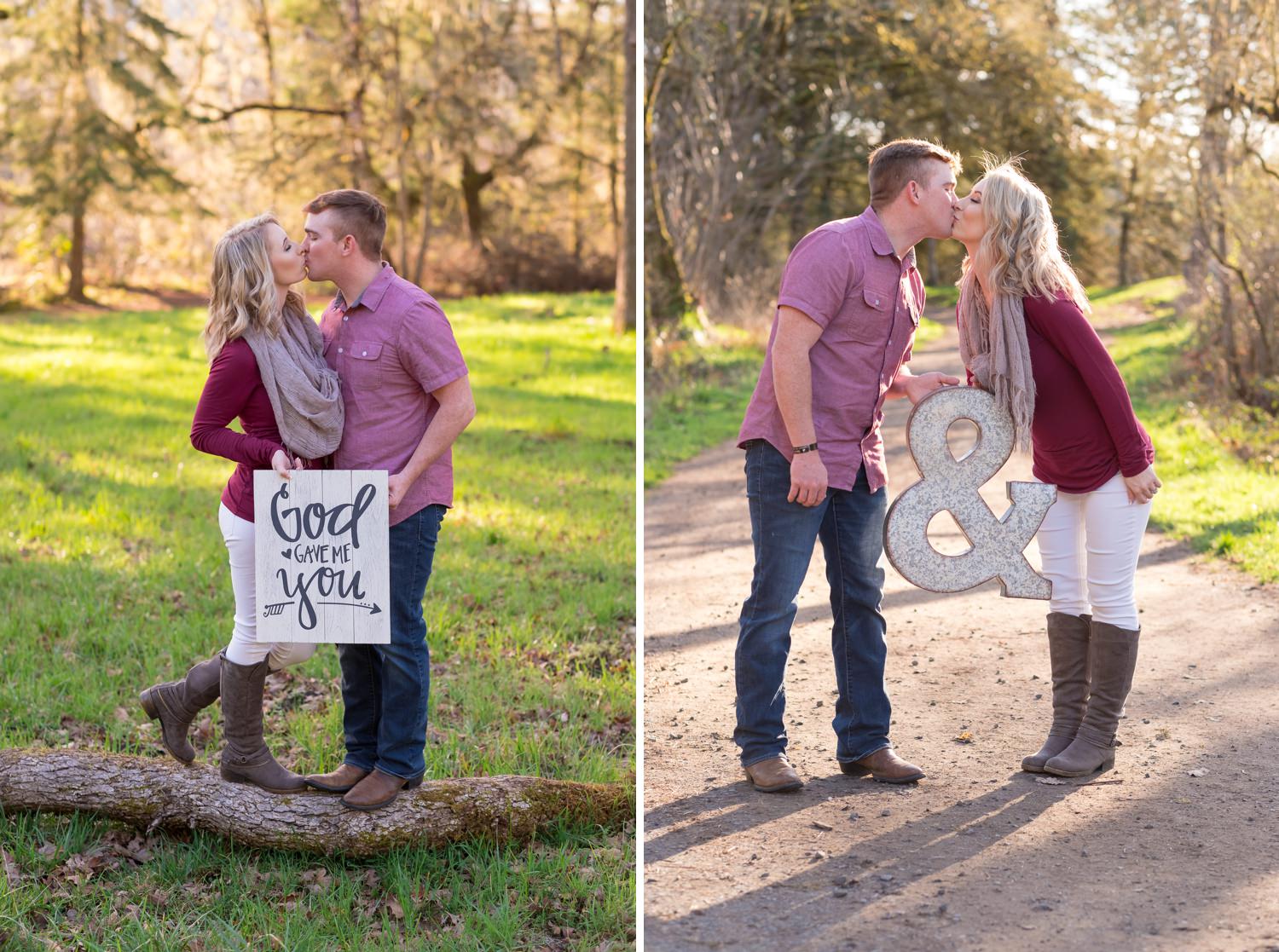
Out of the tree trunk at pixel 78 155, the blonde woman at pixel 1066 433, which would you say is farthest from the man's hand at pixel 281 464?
the tree trunk at pixel 78 155

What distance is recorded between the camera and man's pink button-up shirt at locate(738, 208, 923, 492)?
4066 mm

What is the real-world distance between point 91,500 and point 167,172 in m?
19.7

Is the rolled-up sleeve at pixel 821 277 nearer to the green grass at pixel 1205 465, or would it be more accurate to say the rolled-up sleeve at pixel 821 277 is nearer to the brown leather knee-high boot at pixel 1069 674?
the brown leather knee-high boot at pixel 1069 674

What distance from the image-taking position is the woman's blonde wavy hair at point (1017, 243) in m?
4.19

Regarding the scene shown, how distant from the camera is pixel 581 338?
19.5 meters

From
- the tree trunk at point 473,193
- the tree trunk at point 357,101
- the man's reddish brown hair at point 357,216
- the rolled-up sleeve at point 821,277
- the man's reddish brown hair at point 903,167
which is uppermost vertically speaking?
the tree trunk at point 357,101

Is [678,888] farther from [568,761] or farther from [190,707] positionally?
[190,707]

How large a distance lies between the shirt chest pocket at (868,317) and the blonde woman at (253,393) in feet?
5.47

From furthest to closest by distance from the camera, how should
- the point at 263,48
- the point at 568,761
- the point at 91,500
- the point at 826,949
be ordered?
the point at 263,48 → the point at 91,500 → the point at 568,761 → the point at 826,949

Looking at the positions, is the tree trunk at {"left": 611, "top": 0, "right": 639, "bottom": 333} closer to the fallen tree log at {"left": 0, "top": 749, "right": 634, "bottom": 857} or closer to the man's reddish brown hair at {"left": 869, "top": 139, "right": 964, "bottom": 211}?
the man's reddish brown hair at {"left": 869, "top": 139, "right": 964, "bottom": 211}

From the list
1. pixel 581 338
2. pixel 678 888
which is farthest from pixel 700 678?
pixel 581 338

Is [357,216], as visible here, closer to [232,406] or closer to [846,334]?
[232,406]

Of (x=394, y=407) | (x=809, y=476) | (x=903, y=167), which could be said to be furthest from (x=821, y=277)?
(x=394, y=407)

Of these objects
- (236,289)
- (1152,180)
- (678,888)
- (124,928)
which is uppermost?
(1152,180)
